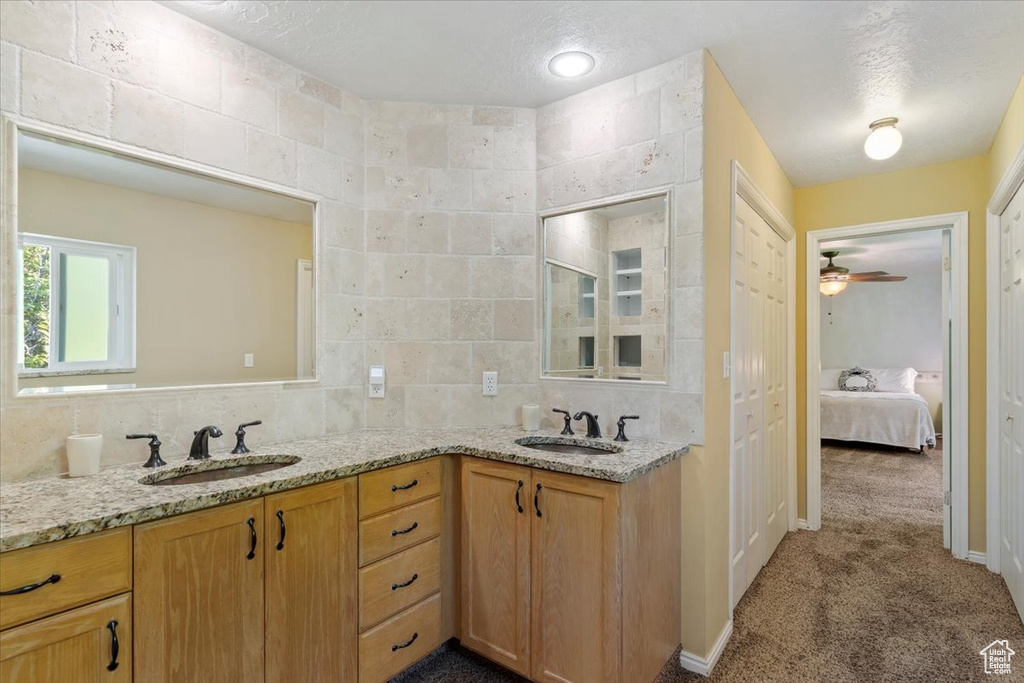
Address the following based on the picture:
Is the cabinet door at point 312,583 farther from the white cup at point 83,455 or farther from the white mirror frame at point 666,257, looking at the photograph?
the white mirror frame at point 666,257

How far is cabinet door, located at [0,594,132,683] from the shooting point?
3.50 ft

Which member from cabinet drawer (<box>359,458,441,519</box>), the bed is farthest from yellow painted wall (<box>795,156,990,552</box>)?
Result: the bed

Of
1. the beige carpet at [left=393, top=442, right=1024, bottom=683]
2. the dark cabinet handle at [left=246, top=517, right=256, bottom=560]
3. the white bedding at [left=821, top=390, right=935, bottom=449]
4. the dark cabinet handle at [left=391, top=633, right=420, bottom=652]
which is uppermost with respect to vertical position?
the dark cabinet handle at [left=246, top=517, right=256, bottom=560]

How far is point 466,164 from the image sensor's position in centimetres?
253

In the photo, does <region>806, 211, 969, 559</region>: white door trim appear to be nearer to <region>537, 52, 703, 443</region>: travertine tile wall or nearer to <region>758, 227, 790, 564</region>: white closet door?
<region>758, 227, 790, 564</region>: white closet door

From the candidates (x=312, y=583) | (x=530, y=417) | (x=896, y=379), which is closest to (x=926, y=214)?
(x=530, y=417)

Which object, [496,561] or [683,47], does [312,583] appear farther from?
[683,47]

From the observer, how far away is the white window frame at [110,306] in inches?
59.7

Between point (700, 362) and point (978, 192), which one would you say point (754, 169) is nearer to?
point (700, 362)

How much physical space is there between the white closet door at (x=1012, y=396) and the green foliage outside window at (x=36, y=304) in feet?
12.5

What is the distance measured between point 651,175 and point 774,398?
1.83 metres

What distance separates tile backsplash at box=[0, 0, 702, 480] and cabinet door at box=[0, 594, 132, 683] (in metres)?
0.61

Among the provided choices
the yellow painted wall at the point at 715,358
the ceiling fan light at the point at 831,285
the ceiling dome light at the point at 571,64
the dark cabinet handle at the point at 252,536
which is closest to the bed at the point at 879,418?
the ceiling fan light at the point at 831,285

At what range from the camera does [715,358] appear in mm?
2129
